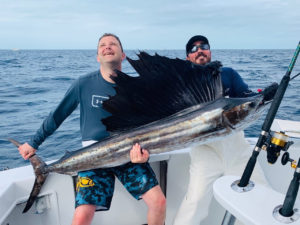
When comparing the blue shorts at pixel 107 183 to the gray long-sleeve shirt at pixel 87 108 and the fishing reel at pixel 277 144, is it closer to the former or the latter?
the gray long-sleeve shirt at pixel 87 108

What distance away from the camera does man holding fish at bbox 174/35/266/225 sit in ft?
5.90

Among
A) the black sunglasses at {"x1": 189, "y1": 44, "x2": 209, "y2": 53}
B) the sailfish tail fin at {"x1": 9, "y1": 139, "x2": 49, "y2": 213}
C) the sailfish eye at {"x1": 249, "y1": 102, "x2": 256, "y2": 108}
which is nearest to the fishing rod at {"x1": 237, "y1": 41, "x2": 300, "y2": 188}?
the sailfish eye at {"x1": 249, "y1": 102, "x2": 256, "y2": 108}

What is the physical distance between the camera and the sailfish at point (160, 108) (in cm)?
148

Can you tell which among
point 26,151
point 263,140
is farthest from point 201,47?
point 26,151

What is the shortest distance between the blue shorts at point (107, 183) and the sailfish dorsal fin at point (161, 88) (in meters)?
0.35

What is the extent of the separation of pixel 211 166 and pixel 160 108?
0.58 meters

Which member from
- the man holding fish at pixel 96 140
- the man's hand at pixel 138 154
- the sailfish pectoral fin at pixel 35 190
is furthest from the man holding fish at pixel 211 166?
the sailfish pectoral fin at pixel 35 190

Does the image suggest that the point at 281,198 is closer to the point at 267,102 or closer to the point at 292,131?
the point at 267,102

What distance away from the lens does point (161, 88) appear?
159cm

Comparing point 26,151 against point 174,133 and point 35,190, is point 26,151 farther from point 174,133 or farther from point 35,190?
point 174,133

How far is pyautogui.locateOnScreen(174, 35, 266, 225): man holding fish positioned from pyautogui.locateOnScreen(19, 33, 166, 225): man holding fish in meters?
0.20

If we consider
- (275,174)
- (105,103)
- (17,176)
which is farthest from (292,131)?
(17,176)

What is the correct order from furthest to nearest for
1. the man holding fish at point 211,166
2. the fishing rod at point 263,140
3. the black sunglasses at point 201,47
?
the black sunglasses at point 201,47
the man holding fish at point 211,166
the fishing rod at point 263,140

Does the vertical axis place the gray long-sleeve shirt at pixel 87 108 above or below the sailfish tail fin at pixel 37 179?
above
